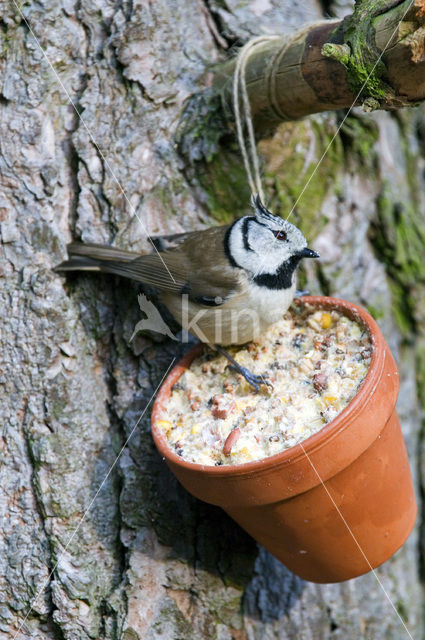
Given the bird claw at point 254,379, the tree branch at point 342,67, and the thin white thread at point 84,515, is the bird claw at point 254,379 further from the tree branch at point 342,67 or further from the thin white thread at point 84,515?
the tree branch at point 342,67

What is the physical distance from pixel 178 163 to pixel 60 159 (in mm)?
494

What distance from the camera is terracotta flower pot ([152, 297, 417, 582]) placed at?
192 centimetres

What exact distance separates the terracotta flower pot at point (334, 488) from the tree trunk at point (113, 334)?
1.22 feet

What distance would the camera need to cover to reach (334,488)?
6.63ft

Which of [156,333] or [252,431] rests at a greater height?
[156,333]

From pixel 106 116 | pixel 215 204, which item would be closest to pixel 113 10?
pixel 106 116

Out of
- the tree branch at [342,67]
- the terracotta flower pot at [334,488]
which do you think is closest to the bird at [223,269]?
the terracotta flower pot at [334,488]

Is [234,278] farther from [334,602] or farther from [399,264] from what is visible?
[334,602]

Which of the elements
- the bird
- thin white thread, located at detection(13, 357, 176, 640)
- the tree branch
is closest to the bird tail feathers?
the bird

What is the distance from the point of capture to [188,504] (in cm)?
254

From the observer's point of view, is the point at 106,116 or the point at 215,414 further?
the point at 106,116

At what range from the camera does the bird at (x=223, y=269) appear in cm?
250

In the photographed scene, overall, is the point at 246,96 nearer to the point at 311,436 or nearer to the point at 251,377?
the point at 251,377

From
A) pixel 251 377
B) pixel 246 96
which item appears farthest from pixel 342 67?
pixel 251 377
